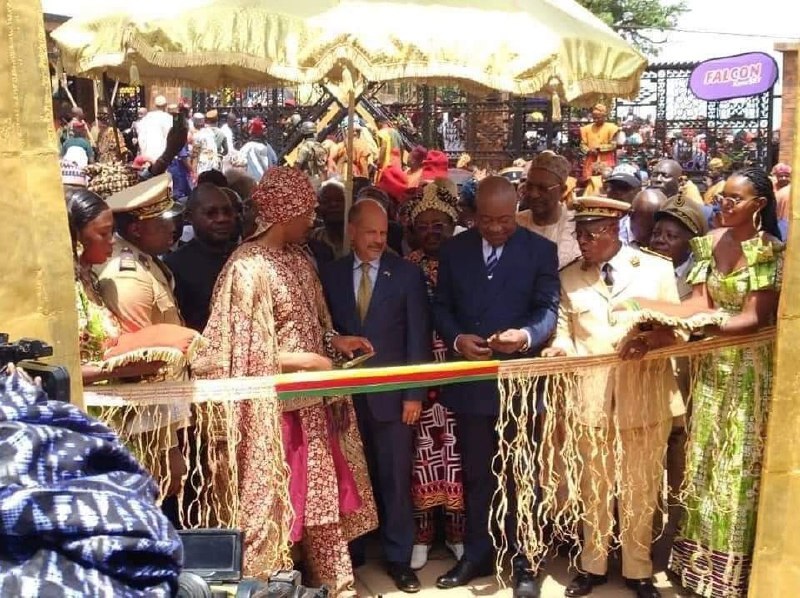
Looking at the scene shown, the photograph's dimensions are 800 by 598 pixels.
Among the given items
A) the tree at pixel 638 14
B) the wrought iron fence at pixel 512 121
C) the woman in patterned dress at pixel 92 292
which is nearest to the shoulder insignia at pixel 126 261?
the woman in patterned dress at pixel 92 292

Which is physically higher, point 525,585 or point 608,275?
point 608,275

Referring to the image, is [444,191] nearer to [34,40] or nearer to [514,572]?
[514,572]

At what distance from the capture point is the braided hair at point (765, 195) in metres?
4.36

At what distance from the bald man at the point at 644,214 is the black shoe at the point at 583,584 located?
2199 mm

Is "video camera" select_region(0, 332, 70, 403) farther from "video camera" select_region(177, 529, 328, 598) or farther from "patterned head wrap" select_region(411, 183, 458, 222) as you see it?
"patterned head wrap" select_region(411, 183, 458, 222)

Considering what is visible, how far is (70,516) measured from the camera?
1.49m

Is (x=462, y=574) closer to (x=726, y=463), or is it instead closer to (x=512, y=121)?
(x=726, y=463)

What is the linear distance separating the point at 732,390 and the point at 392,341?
1.61 meters

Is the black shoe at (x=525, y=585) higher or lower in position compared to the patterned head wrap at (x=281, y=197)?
lower

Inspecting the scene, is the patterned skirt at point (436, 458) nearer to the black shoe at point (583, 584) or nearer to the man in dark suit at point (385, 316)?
the man in dark suit at point (385, 316)

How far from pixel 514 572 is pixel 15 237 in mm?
2919

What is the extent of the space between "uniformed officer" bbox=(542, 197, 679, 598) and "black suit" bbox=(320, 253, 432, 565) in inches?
27.1

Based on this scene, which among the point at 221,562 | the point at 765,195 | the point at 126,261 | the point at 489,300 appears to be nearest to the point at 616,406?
the point at 489,300

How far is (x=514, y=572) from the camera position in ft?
16.0
